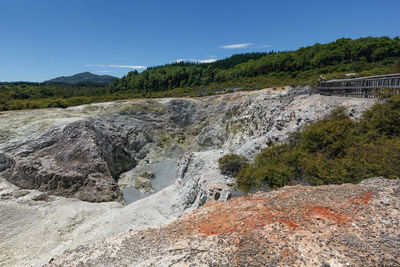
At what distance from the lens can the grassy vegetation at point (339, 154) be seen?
9.90m

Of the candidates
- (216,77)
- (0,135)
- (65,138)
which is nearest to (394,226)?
(65,138)

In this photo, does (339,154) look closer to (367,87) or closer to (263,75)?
(367,87)

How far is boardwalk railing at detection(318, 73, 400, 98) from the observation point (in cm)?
1380

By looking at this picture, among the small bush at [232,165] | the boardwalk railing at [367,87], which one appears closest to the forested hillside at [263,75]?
the boardwalk railing at [367,87]

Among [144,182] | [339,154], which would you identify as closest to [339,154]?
[339,154]

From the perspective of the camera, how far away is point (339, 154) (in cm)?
1229

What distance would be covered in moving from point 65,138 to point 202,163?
15.3 meters

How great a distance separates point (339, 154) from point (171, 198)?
12.6 meters

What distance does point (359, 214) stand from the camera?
645 cm

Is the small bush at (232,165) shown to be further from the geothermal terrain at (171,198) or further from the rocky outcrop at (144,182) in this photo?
the rocky outcrop at (144,182)

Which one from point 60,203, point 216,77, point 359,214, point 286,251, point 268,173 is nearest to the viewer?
point 286,251

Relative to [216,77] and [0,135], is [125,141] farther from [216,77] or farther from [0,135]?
[216,77]

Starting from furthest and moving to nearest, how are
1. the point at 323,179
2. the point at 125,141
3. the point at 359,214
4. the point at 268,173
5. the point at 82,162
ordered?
the point at 125,141 → the point at 82,162 → the point at 268,173 → the point at 323,179 → the point at 359,214

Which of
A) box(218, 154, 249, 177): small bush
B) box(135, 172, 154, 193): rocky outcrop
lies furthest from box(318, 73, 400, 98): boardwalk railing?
box(135, 172, 154, 193): rocky outcrop
